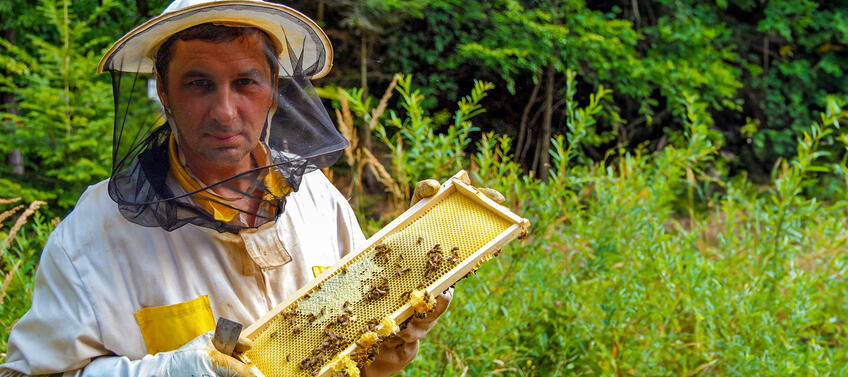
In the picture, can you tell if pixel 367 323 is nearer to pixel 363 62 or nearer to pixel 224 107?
pixel 224 107

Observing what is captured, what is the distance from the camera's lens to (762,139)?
Result: 825 centimetres

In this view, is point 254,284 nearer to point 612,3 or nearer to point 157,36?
point 157,36

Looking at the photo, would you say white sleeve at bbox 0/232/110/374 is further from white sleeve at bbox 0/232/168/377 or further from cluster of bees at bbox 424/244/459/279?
cluster of bees at bbox 424/244/459/279

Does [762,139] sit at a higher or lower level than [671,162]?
lower

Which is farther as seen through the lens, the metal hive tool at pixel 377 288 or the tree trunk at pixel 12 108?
the tree trunk at pixel 12 108

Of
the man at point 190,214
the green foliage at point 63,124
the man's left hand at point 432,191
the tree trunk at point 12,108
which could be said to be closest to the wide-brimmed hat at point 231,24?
the man at point 190,214

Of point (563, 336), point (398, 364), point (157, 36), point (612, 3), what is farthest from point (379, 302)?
point (612, 3)

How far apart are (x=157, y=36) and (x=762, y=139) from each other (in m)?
8.16

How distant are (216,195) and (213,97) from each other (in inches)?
9.6

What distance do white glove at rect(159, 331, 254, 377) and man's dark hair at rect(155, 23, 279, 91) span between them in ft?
2.17

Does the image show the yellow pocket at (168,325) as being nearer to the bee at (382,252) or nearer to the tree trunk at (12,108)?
the bee at (382,252)

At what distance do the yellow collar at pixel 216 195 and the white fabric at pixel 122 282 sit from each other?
0.20ft

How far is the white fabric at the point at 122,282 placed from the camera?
1542 mm

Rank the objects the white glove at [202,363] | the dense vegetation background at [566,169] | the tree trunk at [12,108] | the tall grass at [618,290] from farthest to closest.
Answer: the tree trunk at [12,108] → the dense vegetation background at [566,169] → the tall grass at [618,290] → the white glove at [202,363]
